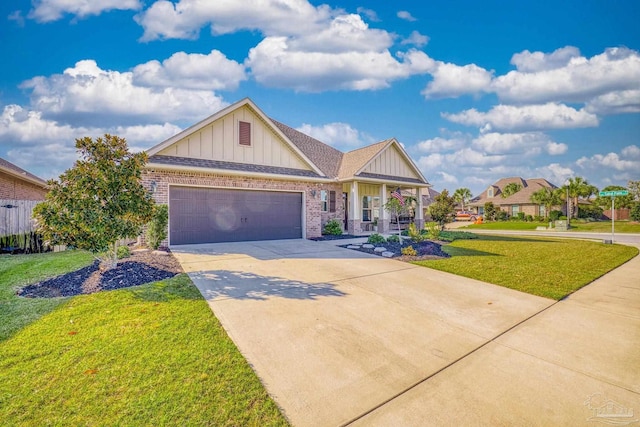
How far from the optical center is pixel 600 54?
1627 cm

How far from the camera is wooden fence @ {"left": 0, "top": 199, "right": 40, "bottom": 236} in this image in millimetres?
11594

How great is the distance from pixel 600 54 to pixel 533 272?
54.9 feet

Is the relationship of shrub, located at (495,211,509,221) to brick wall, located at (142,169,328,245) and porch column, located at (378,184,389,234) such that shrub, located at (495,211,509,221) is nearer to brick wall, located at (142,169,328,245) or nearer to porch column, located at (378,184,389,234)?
porch column, located at (378,184,389,234)

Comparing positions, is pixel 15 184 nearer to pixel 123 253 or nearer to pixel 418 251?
pixel 123 253

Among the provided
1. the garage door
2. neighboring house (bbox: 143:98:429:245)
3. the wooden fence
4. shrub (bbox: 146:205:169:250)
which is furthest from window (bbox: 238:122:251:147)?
the wooden fence

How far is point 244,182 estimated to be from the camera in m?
12.6

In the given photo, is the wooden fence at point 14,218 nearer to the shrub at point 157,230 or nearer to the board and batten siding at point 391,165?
the shrub at point 157,230

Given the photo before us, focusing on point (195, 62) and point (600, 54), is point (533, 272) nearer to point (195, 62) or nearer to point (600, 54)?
point (195, 62)

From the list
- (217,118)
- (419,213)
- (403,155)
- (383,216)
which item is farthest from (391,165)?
(217,118)

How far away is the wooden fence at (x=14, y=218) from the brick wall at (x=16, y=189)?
12.8 ft

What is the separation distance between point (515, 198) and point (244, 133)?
42.7m

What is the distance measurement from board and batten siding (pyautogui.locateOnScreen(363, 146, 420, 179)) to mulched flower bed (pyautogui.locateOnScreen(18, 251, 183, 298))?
11742 millimetres

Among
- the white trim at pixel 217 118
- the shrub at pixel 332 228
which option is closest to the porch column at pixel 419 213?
the shrub at pixel 332 228

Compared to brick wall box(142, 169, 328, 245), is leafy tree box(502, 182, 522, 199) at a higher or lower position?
higher
